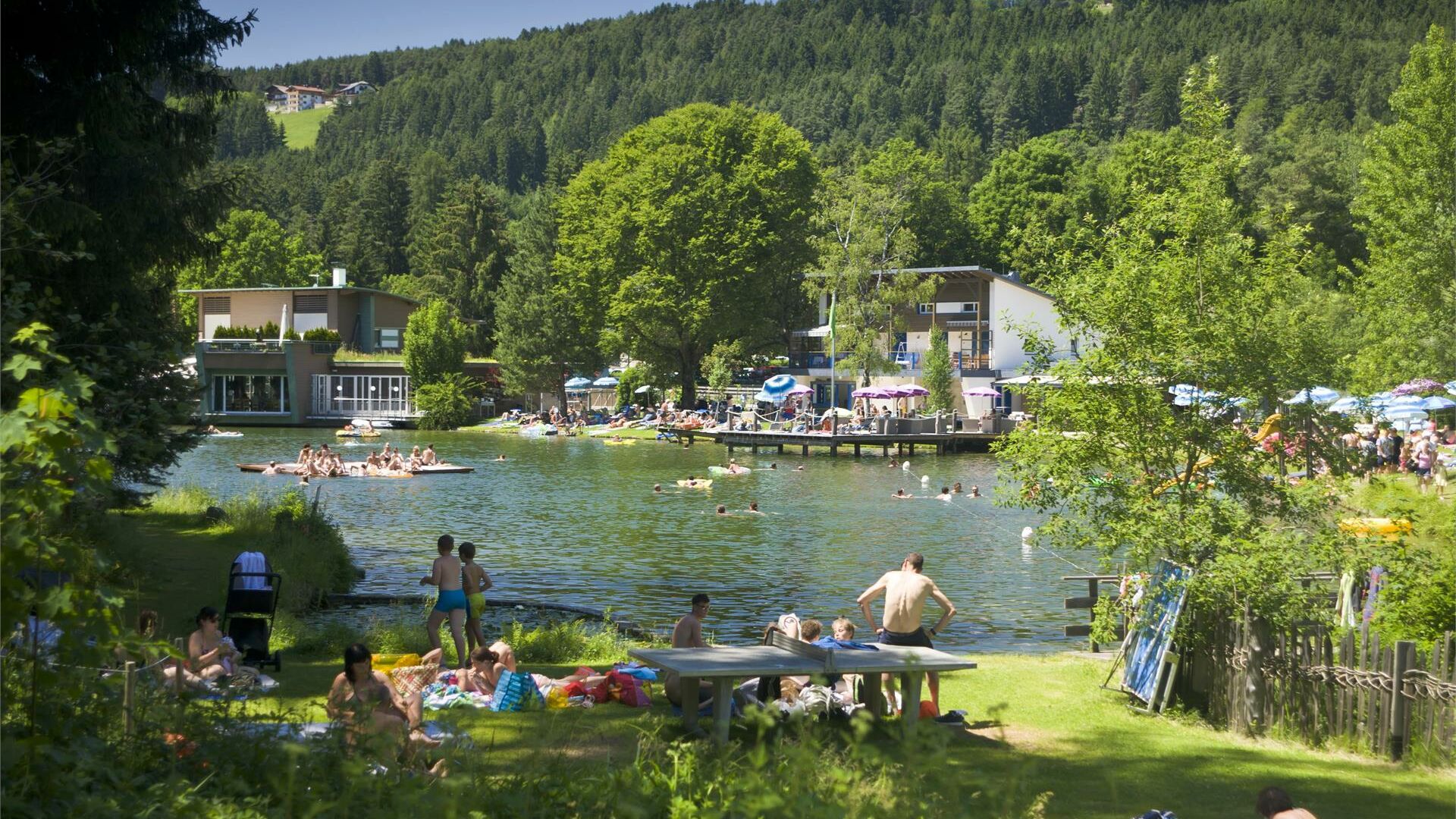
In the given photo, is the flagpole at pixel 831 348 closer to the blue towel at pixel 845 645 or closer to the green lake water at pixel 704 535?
the green lake water at pixel 704 535

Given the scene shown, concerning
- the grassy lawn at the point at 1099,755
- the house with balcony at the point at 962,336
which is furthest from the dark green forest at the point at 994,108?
the grassy lawn at the point at 1099,755

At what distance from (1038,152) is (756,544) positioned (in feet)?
238

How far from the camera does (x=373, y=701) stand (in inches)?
329

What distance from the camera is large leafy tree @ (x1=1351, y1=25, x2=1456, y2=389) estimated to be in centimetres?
3150

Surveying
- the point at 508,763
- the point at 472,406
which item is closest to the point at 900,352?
the point at 472,406

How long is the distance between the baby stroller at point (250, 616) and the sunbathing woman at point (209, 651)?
2.41 feet

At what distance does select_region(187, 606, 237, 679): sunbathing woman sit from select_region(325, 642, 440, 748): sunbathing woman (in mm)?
1998

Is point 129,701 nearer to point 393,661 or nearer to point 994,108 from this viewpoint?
point 393,661

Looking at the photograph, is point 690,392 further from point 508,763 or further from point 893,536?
point 508,763

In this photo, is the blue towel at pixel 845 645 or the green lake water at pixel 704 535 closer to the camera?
the blue towel at pixel 845 645

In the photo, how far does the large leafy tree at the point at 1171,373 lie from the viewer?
13219 millimetres

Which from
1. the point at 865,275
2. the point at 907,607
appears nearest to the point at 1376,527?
the point at 907,607

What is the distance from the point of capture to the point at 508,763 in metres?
8.31

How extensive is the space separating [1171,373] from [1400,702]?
4.33 metres
